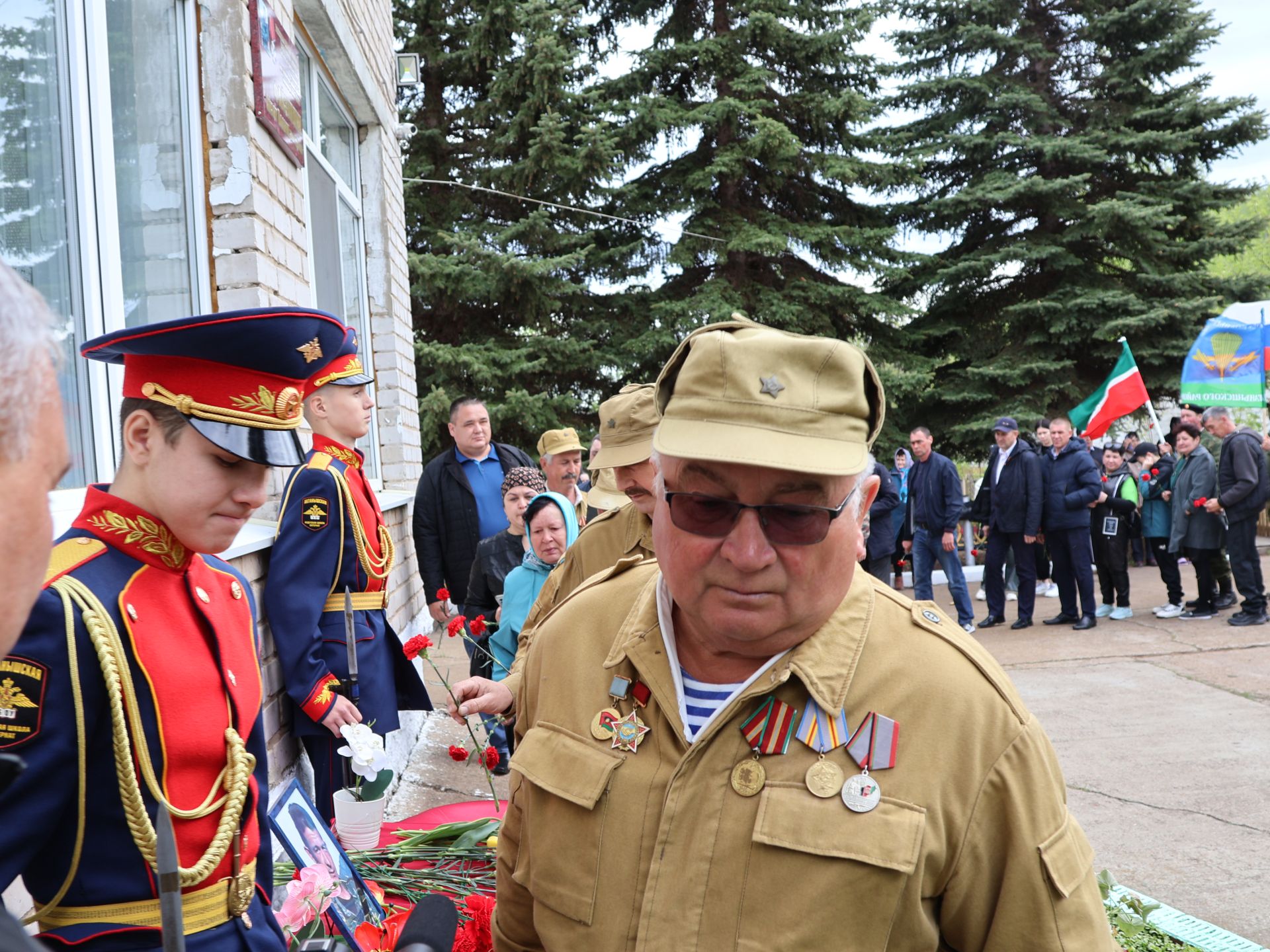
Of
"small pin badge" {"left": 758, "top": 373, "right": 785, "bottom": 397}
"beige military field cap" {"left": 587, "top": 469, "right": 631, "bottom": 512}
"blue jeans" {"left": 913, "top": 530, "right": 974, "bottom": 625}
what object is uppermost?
"small pin badge" {"left": 758, "top": 373, "right": 785, "bottom": 397}

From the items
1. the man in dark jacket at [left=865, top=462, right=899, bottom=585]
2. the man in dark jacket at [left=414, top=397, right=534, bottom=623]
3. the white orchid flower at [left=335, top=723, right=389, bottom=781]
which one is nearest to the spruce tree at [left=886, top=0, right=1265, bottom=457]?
the man in dark jacket at [left=865, top=462, right=899, bottom=585]

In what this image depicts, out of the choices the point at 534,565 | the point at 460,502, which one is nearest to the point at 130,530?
the point at 534,565

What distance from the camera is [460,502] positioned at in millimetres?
7109

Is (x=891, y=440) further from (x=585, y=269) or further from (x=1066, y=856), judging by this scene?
(x=1066, y=856)

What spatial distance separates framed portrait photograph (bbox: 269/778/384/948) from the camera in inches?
103

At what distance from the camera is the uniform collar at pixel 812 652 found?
65.2 inches

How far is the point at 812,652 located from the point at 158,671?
122cm

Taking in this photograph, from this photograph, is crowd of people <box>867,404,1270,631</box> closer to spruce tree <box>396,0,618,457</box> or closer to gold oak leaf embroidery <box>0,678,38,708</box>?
spruce tree <box>396,0,618,457</box>

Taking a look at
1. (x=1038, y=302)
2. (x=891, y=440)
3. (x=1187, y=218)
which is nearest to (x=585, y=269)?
(x=891, y=440)

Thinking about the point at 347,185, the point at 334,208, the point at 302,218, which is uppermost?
the point at 347,185

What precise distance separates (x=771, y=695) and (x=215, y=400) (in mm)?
1275

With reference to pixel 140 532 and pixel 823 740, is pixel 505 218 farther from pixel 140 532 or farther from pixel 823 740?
pixel 823 740

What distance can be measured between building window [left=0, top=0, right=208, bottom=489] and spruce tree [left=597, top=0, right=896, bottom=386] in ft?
42.0

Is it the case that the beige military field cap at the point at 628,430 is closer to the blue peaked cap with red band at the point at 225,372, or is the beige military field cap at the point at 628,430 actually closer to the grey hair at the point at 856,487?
the blue peaked cap with red band at the point at 225,372
